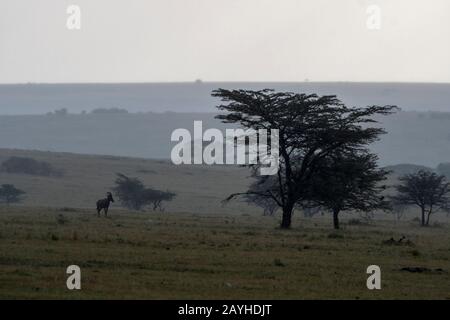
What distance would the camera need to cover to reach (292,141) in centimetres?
4553

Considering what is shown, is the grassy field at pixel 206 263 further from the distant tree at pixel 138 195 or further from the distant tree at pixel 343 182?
the distant tree at pixel 138 195

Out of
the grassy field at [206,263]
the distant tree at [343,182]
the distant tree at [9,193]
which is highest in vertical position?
the distant tree at [9,193]

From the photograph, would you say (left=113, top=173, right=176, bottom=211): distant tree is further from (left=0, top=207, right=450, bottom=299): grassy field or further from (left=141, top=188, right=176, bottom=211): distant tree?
(left=0, top=207, right=450, bottom=299): grassy field

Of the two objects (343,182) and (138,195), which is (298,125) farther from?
(138,195)

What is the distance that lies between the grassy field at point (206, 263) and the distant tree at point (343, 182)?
651cm

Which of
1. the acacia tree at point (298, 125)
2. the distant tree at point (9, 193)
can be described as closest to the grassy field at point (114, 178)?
the distant tree at point (9, 193)

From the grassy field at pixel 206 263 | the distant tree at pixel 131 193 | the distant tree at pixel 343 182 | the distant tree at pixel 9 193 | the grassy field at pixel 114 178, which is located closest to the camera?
the grassy field at pixel 206 263

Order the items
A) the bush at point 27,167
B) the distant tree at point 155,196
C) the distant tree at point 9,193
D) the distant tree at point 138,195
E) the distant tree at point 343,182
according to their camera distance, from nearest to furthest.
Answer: the distant tree at point 343,182, the distant tree at point 155,196, the distant tree at point 138,195, the distant tree at point 9,193, the bush at point 27,167

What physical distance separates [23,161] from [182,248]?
8240cm

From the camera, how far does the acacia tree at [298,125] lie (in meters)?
44.9

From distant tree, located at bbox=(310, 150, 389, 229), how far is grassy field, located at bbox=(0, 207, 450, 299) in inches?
256

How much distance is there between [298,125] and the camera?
4500 cm
